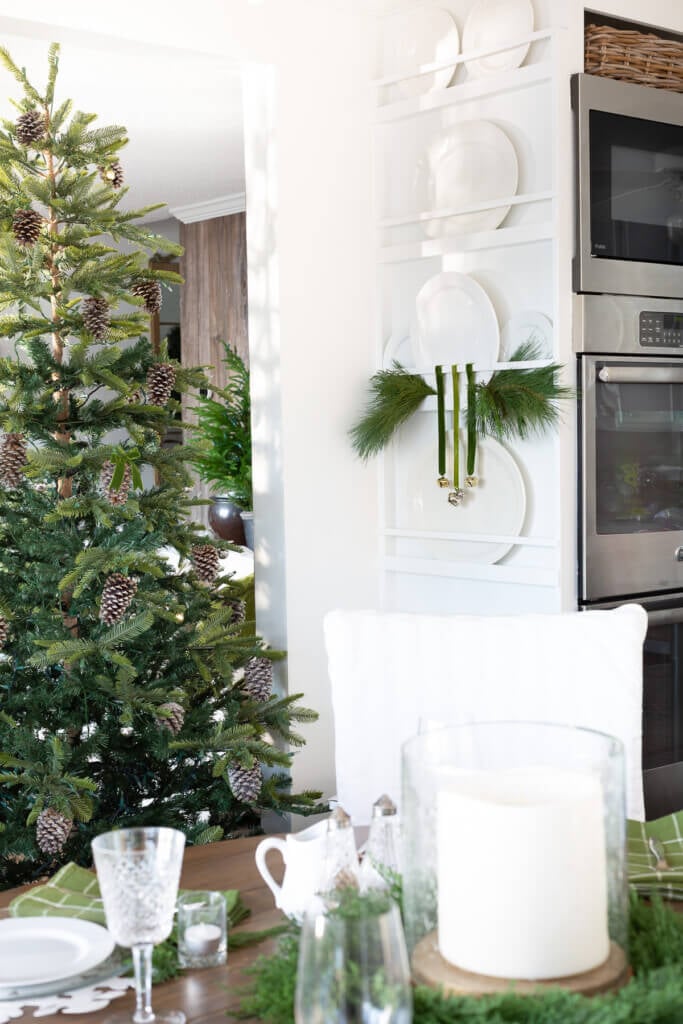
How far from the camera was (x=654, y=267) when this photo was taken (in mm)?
3061

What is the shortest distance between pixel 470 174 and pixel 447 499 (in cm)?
81

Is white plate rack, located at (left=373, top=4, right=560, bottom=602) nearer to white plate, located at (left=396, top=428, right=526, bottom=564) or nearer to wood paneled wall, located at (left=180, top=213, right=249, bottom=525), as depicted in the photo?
white plate, located at (left=396, top=428, right=526, bottom=564)

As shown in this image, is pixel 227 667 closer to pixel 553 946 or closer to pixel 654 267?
pixel 654 267

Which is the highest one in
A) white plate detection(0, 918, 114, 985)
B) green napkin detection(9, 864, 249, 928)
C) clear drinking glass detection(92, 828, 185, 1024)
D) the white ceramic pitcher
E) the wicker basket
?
the wicker basket

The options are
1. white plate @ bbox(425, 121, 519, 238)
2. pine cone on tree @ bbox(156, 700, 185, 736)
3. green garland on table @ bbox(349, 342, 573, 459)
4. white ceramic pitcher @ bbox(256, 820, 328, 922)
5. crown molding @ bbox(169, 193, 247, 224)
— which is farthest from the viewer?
crown molding @ bbox(169, 193, 247, 224)

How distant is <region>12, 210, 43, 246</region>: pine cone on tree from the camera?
2424 millimetres

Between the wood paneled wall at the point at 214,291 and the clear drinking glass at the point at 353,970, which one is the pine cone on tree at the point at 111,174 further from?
the wood paneled wall at the point at 214,291

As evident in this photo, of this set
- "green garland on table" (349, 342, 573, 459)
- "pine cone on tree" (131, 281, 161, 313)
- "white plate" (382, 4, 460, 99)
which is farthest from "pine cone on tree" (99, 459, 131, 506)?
"white plate" (382, 4, 460, 99)

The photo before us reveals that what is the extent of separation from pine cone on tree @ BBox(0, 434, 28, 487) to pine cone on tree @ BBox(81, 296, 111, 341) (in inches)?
9.9

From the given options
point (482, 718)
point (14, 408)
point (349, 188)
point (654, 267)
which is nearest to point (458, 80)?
point (349, 188)

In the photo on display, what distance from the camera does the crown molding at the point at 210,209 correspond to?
7.07m

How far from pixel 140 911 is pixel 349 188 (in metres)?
2.57

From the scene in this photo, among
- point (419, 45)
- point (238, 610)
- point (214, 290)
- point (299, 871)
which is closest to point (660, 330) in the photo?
point (419, 45)

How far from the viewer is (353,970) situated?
750 millimetres
